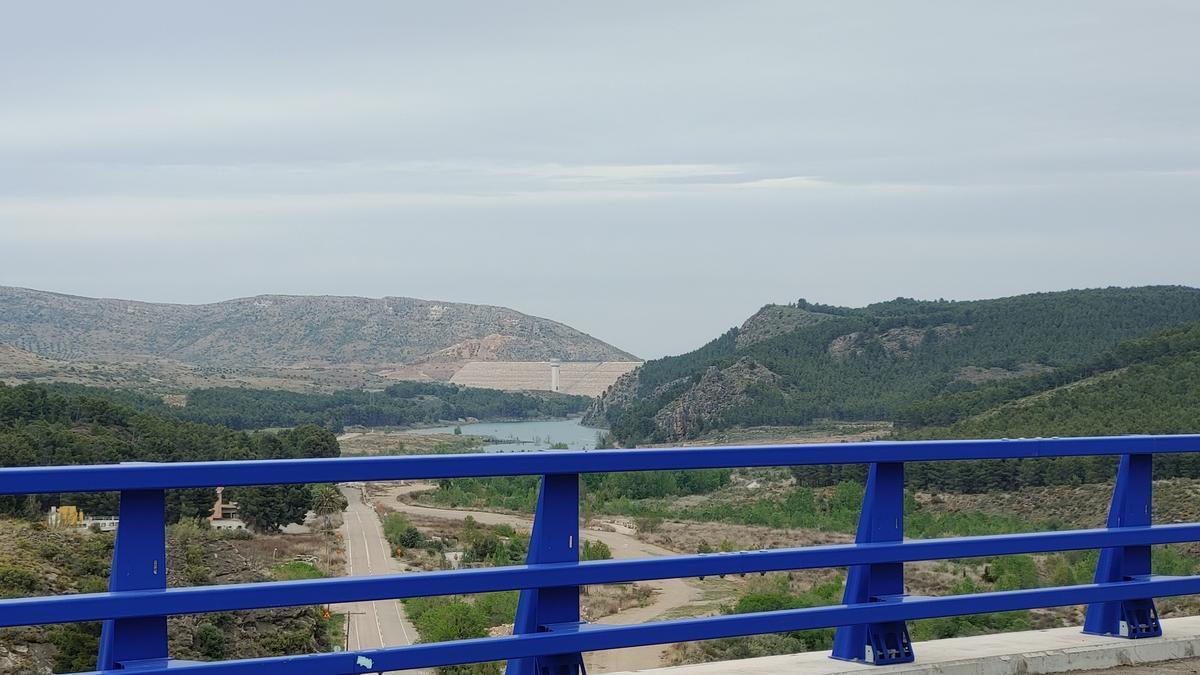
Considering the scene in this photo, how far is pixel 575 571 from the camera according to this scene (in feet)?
14.5

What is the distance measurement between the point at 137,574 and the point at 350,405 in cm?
10556

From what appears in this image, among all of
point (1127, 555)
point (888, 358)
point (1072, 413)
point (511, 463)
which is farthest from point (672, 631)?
point (888, 358)

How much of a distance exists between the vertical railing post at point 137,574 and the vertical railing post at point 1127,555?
412 cm

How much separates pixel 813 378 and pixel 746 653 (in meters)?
94.4

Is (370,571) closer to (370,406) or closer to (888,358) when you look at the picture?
(370,406)

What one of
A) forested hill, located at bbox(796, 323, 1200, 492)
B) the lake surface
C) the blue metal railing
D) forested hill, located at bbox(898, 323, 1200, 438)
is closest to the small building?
the blue metal railing

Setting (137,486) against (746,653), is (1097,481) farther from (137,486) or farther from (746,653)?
(137,486)

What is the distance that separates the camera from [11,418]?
49094mm

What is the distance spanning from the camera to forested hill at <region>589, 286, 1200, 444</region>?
9125 centimetres

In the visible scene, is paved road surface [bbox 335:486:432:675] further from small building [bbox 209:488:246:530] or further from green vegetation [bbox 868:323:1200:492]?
green vegetation [bbox 868:323:1200:492]

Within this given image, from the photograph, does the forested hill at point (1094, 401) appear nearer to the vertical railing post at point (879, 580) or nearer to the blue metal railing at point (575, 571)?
the blue metal railing at point (575, 571)

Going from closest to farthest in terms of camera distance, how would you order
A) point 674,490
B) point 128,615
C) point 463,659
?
point 128,615 < point 463,659 < point 674,490

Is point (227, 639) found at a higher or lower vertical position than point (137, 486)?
lower

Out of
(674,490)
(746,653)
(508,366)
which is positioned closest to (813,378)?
(674,490)
